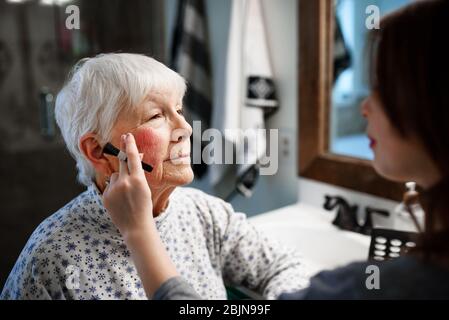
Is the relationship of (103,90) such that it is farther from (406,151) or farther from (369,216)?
(369,216)

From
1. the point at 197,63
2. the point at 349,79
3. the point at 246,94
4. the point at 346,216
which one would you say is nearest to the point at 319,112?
the point at 349,79

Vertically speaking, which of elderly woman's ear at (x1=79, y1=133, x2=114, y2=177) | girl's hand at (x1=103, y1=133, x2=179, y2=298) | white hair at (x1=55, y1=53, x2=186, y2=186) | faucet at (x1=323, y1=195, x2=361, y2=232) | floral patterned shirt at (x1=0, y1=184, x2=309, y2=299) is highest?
white hair at (x1=55, y1=53, x2=186, y2=186)

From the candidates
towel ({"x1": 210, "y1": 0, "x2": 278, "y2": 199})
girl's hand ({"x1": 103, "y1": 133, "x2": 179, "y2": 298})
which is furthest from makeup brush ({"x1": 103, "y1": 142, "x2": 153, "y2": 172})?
towel ({"x1": 210, "y1": 0, "x2": 278, "y2": 199})

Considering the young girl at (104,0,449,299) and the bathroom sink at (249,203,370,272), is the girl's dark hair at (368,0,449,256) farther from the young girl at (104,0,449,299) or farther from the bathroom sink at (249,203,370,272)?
the bathroom sink at (249,203,370,272)

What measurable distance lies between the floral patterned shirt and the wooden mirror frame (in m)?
0.51

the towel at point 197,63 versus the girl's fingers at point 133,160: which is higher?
the towel at point 197,63

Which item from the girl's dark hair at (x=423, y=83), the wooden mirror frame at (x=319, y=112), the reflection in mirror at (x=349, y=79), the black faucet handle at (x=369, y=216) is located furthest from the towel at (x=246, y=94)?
the girl's dark hair at (x=423, y=83)

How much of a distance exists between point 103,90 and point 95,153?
5.0 inches

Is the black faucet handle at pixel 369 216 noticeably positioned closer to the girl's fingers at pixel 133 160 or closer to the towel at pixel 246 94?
the towel at pixel 246 94

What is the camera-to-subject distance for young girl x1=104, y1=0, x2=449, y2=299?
1.78ft

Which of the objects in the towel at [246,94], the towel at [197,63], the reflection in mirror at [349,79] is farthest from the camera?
the towel at [197,63]

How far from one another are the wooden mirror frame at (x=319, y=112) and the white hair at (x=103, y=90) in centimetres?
80

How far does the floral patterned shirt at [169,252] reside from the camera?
2.72ft

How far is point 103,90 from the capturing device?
85 cm
